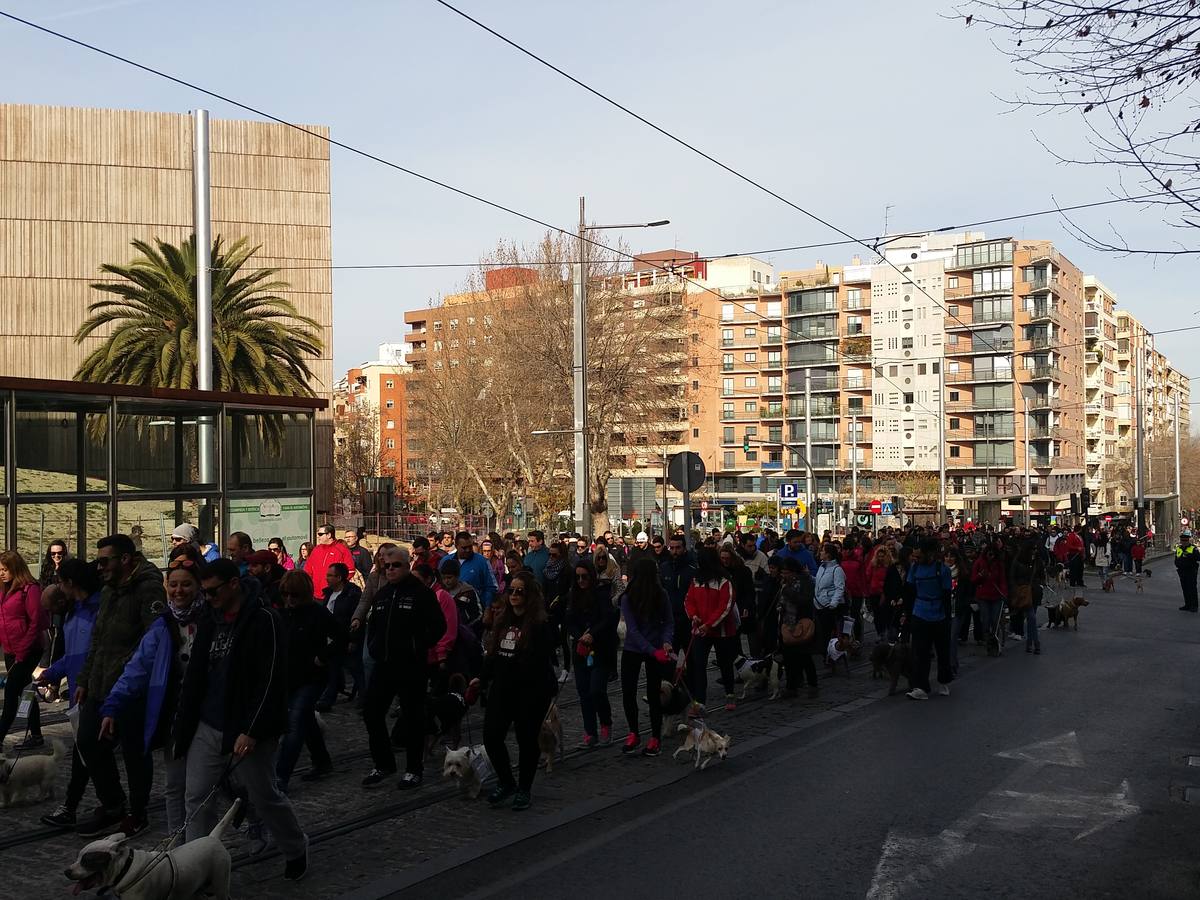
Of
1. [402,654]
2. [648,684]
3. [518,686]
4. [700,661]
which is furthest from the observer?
[700,661]

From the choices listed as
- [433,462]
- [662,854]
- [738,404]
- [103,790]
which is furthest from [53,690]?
[738,404]

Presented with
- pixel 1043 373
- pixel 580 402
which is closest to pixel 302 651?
pixel 580 402

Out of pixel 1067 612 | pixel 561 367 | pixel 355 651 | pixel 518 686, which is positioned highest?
pixel 561 367

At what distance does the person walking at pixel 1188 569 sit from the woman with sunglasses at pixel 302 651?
81.1 ft

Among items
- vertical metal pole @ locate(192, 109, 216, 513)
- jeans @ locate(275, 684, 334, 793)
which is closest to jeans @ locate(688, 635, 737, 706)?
jeans @ locate(275, 684, 334, 793)

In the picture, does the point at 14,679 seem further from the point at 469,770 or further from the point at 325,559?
the point at 325,559

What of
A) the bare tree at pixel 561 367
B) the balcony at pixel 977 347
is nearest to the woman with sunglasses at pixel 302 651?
the bare tree at pixel 561 367

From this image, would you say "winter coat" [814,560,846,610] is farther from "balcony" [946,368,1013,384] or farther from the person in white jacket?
"balcony" [946,368,1013,384]

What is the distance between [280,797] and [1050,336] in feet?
283

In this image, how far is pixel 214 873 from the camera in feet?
18.9

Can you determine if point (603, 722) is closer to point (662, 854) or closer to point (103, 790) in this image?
point (662, 854)

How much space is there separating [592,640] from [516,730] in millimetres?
1967

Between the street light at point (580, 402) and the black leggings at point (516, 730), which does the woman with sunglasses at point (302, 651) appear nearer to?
the black leggings at point (516, 730)

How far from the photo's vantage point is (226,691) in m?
6.09
